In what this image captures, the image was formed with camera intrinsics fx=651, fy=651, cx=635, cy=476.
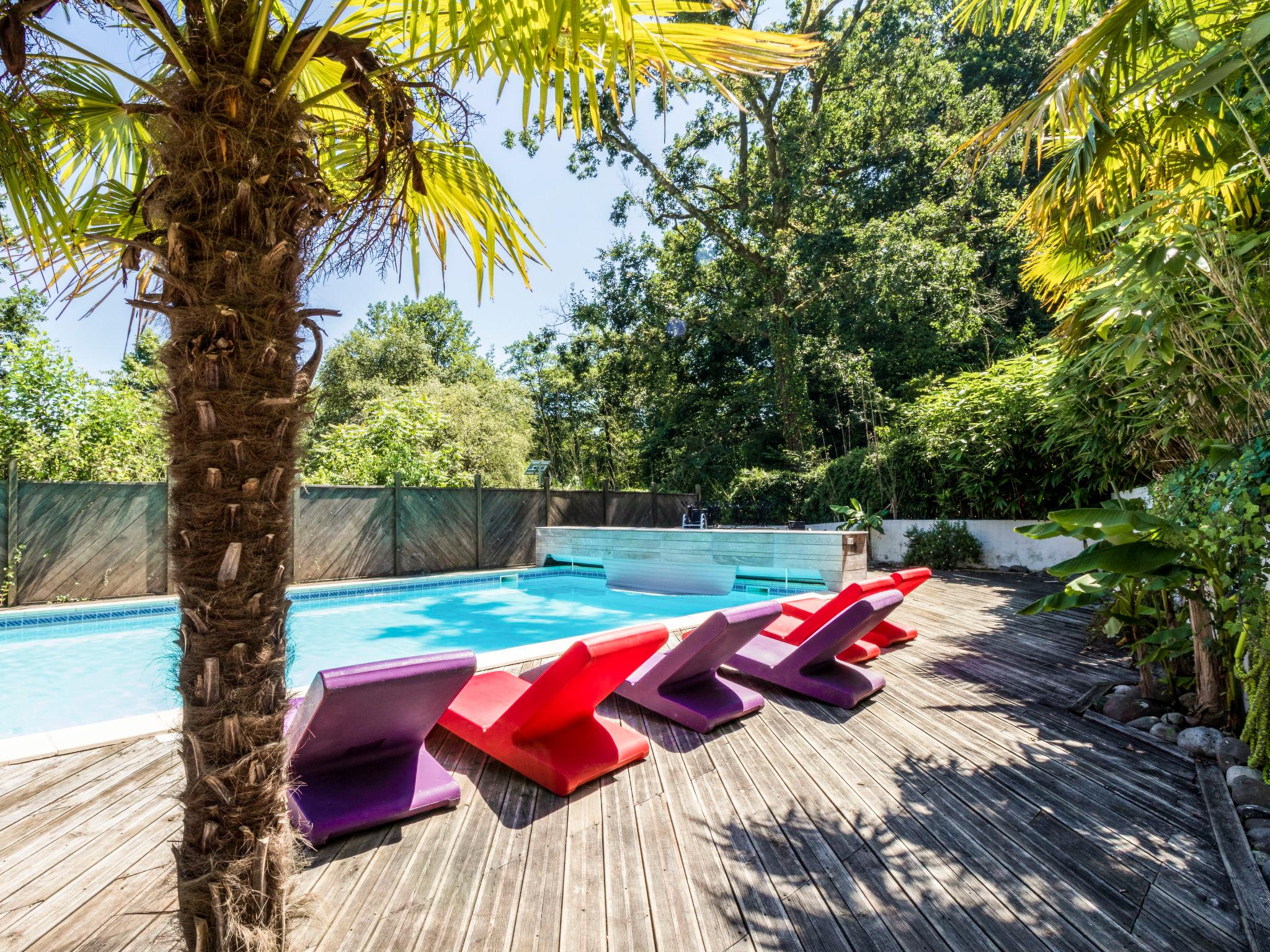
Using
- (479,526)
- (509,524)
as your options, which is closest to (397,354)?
(509,524)

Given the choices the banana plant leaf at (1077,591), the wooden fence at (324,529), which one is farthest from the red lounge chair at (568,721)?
the wooden fence at (324,529)

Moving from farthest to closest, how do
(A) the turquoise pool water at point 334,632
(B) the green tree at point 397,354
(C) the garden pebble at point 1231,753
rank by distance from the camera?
(B) the green tree at point 397,354 < (A) the turquoise pool water at point 334,632 < (C) the garden pebble at point 1231,753

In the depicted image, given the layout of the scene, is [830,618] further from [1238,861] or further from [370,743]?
[370,743]

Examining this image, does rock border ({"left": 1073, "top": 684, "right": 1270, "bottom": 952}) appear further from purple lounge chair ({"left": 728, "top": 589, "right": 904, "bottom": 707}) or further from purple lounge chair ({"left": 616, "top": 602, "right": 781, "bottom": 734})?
purple lounge chair ({"left": 616, "top": 602, "right": 781, "bottom": 734})

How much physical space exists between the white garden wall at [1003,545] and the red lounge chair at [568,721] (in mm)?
8385

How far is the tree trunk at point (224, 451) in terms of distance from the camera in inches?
65.1

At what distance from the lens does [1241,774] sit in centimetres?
307

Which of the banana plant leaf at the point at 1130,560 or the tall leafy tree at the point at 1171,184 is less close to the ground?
the tall leafy tree at the point at 1171,184

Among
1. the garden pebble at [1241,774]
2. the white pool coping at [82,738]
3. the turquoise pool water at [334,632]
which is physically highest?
the white pool coping at [82,738]

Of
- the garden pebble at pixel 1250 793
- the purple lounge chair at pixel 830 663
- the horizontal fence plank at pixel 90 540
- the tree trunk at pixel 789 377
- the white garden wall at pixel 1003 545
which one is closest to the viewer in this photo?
the garden pebble at pixel 1250 793

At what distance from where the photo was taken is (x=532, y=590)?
12312mm

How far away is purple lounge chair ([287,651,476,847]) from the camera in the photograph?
2562 mm

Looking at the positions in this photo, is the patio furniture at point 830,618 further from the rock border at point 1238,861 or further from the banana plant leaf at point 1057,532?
the rock border at point 1238,861

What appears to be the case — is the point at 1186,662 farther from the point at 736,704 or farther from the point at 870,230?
the point at 870,230
